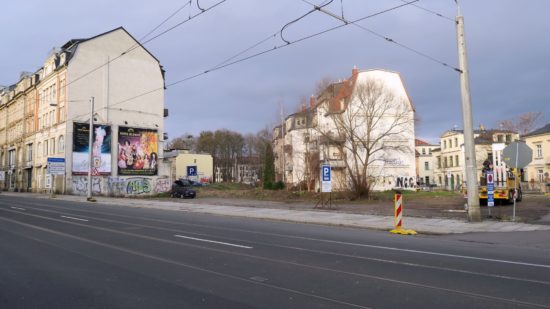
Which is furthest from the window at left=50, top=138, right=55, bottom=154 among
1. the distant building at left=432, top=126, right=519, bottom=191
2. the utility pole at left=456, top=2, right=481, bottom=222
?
the distant building at left=432, top=126, right=519, bottom=191

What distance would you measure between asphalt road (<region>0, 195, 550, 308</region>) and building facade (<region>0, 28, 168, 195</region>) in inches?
1655

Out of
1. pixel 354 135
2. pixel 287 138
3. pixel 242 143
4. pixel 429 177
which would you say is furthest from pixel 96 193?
pixel 429 177

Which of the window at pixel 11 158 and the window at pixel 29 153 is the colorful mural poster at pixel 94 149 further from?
the window at pixel 11 158

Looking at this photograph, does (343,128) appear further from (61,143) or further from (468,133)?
(61,143)

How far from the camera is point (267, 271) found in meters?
8.03

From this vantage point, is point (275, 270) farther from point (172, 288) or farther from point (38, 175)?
point (38, 175)

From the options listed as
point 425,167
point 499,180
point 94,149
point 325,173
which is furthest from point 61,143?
point 425,167

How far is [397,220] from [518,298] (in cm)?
944

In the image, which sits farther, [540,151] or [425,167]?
[425,167]

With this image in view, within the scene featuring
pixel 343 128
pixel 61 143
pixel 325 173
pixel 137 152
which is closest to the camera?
pixel 325 173

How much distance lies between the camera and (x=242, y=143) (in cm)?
11531

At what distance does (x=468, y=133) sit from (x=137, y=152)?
46.5m

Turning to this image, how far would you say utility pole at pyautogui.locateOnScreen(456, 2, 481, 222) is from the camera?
59.1 ft

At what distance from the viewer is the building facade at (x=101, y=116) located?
52.8m
